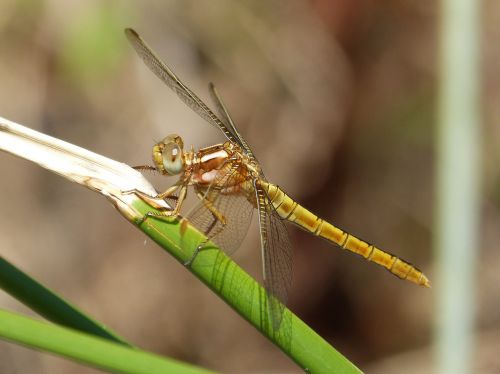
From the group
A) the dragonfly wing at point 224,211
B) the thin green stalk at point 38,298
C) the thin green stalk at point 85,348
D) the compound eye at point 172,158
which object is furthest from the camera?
the compound eye at point 172,158

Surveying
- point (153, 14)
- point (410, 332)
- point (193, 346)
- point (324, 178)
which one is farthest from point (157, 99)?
point (410, 332)

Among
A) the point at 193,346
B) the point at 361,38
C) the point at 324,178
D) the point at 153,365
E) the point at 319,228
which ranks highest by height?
the point at 361,38

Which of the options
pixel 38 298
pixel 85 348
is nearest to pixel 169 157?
pixel 38 298

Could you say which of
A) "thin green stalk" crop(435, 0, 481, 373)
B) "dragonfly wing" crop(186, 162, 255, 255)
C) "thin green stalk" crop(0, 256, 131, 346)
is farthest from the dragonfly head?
"thin green stalk" crop(0, 256, 131, 346)

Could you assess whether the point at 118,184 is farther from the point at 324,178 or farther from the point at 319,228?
the point at 324,178

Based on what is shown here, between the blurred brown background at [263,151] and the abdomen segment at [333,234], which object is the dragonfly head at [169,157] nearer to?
the abdomen segment at [333,234]

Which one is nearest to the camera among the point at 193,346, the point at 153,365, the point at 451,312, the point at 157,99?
the point at 153,365

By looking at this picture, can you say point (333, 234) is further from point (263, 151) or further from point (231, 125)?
point (263, 151)

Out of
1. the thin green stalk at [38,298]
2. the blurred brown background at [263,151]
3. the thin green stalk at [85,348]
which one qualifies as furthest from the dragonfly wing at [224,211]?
the blurred brown background at [263,151]
